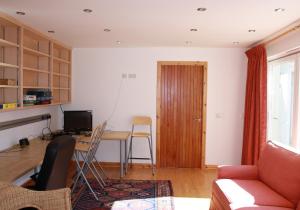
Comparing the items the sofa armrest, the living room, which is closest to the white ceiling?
the living room

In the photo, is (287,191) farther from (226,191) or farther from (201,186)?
(201,186)

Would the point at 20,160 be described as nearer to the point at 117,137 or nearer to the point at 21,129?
the point at 21,129

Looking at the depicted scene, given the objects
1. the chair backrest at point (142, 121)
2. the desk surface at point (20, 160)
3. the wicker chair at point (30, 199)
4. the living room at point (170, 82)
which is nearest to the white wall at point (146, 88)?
the living room at point (170, 82)

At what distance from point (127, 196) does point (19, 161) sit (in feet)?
5.15

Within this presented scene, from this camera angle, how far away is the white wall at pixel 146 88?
201 inches

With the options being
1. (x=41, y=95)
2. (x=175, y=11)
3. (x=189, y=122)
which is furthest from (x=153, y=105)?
(x=175, y=11)

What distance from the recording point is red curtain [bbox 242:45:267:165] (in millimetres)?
4191

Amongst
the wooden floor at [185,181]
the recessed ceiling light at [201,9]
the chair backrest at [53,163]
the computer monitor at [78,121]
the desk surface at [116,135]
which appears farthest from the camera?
the computer monitor at [78,121]

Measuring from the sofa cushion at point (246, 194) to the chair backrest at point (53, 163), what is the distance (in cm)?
165

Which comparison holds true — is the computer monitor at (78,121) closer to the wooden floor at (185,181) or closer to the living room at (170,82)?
the living room at (170,82)

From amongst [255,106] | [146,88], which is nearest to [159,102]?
[146,88]

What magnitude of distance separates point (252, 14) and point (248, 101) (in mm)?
2033

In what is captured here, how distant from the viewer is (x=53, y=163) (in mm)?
2301

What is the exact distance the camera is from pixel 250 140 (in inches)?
177
